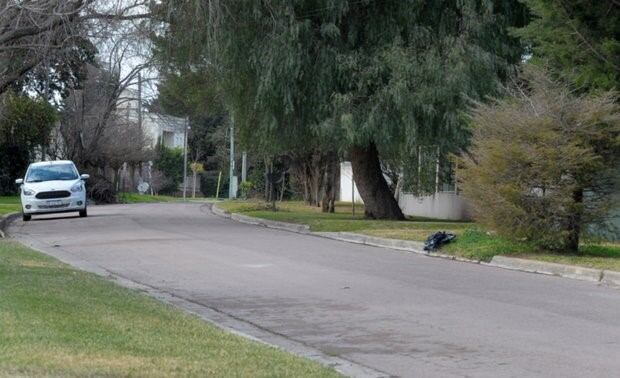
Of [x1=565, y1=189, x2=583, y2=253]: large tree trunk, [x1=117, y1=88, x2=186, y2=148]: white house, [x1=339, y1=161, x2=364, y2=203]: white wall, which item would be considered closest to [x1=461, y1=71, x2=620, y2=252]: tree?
[x1=565, y1=189, x2=583, y2=253]: large tree trunk

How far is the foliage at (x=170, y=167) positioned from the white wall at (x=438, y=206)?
39.7 m

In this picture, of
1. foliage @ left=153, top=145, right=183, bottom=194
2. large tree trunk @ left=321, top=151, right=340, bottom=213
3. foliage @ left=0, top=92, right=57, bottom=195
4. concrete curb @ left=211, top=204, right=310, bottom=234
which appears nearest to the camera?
concrete curb @ left=211, top=204, right=310, bottom=234

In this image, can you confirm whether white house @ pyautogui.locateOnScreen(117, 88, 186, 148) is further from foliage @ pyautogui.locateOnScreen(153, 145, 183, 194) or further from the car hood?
the car hood

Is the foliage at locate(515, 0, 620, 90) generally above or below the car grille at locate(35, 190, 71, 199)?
above

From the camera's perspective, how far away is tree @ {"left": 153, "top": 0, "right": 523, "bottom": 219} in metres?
23.8

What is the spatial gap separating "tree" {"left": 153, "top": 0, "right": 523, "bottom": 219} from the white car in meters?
6.22

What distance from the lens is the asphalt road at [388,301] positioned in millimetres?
8844

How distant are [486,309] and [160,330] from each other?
4504mm

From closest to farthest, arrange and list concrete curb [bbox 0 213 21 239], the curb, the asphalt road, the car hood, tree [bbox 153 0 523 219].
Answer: the asphalt road, the curb, tree [bbox 153 0 523 219], concrete curb [bbox 0 213 21 239], the car hood

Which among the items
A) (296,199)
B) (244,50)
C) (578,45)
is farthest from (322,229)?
(296,199)

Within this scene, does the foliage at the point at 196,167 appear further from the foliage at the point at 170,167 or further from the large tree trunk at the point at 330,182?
the large tree trunk at the point at 330,182

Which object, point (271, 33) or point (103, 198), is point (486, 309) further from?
point (103, 198)

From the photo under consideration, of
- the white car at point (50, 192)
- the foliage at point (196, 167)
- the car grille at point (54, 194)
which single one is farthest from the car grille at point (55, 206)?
the foliage at point (196, 167)

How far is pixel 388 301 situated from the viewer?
12375 mm
